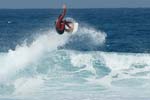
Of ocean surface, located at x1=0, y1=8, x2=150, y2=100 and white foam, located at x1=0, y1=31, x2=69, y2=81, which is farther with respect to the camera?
white foam, located at x1=0, y1=31, x2=69, y2=81

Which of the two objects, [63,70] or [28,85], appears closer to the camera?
[28,85]

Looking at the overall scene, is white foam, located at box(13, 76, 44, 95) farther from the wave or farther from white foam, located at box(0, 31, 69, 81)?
white foam, located at box(0, 31, 69, 81)

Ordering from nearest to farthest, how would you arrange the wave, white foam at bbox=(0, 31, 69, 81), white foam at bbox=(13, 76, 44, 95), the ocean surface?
1. the ocean surface
2. white foam at bbox=(13, 76, 44, 95)
3. the wave
4. white foam at bbox=(0, 31, 69, 81)

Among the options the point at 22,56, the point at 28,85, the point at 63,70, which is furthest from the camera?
the point at 22,56

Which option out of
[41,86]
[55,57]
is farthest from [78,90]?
[55,57]

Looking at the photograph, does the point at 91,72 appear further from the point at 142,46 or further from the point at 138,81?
the point at 142,46

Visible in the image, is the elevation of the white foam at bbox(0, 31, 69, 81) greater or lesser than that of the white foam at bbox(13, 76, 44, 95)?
greater

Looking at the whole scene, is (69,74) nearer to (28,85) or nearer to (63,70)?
(63,70)

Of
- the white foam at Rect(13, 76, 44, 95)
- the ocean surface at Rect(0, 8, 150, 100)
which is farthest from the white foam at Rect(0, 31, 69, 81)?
the white foam at Rect(13, 76, 44, 95)

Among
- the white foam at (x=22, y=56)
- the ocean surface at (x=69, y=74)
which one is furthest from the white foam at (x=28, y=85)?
the white foam at (x=22, y=56)

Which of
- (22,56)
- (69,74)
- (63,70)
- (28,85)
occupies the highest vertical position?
(22,56)

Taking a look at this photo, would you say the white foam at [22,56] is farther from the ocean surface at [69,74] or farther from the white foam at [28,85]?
the white foam at [28,85]

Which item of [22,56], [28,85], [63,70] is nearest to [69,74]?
[63,70]

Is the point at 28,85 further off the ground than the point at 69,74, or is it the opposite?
the point at 69,74
